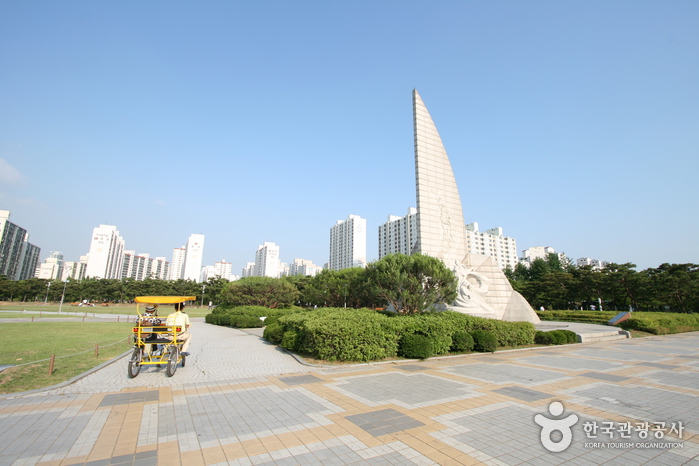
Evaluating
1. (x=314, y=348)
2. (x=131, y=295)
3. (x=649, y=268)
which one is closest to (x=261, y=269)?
(x=131, y=295)

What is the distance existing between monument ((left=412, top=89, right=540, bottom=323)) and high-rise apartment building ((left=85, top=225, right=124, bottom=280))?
111014 millimetres

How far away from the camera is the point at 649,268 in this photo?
36.6 m

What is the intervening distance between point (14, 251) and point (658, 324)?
132m

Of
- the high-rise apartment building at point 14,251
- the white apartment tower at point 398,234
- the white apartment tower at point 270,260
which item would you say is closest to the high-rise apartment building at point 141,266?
the high-rise apartment building at point 14,251

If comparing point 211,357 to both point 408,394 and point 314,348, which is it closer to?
point 314,348

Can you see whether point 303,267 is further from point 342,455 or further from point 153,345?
point 342,455

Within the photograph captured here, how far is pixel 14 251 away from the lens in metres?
91.9

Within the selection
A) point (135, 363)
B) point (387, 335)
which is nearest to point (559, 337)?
point (387, 335)

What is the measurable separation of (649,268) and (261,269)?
123 meters

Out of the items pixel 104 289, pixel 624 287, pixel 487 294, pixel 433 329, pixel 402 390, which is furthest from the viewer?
pixel 104 289

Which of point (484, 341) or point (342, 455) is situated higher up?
point (484, 341)

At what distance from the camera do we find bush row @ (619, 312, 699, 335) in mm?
22609

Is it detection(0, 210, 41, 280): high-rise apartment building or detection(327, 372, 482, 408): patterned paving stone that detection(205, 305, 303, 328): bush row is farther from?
detection(0, 210, 41, 280): high-rise apartment building

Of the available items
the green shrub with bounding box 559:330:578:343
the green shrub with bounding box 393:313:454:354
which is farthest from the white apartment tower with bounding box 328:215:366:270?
the green shrub with bounding box 393:313:454:354
